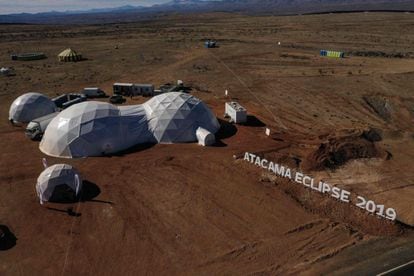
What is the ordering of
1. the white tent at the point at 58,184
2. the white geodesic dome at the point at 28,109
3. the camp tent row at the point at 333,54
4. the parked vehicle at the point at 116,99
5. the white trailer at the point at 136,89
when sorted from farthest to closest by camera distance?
the camp tent row at the point at 333,54 < the white trailer at the point at 136,89 < the parked vehicle at the point at 116,99 < the white geodesic dome at the point at 28,109 < the white tent at the point at 58,184

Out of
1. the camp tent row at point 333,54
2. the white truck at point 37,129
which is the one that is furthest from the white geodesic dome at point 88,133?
the camp tent row at point 333,54

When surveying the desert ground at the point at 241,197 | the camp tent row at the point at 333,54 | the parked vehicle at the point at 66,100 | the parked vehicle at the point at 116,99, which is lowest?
the desert ground at the point at 241,197

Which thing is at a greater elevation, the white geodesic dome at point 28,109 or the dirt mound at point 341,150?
the white geodesic dome at point 28,109

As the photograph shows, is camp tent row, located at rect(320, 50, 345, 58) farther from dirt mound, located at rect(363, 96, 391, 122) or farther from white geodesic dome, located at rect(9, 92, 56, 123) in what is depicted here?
white geodesic dome, located at rect(9, 92, 56, 123)

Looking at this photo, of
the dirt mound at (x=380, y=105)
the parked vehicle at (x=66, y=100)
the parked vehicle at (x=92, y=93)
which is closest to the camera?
the dirt mound at (x=380, y=105)

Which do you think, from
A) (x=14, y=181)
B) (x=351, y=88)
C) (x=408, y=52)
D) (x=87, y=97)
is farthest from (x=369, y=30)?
(x=14, y=181)

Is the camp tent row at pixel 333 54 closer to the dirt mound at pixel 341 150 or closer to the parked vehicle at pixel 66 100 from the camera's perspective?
the dirt mound at pixel 341 150

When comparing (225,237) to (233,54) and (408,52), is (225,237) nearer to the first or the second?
(233,54)
